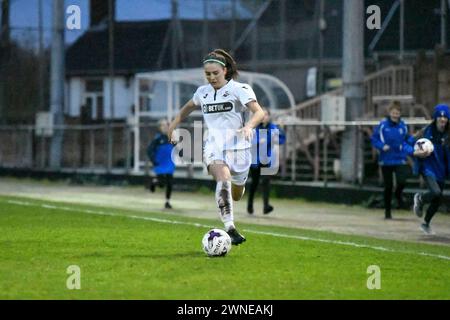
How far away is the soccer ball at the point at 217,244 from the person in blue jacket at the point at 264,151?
8.87 m

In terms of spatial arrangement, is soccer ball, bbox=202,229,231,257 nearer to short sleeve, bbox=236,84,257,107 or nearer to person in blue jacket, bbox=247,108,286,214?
short sleeve, bbox=236,84,257,107

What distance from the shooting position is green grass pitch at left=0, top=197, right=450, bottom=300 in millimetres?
9953

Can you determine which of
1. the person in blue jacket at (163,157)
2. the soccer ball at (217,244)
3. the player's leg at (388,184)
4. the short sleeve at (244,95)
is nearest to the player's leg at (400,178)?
the player's leg at (388,184)

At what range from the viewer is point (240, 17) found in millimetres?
34656

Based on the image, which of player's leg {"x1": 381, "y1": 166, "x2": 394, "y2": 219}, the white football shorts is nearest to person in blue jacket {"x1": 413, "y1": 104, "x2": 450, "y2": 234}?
player's leg {"x1": 381, "y1": 166, "x2": 394, "y2": 219}

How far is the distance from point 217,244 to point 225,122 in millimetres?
1584

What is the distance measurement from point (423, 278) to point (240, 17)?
24.2 metres

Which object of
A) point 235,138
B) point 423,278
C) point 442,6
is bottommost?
point 423,278

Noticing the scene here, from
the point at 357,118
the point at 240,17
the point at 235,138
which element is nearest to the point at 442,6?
the point at 357,118

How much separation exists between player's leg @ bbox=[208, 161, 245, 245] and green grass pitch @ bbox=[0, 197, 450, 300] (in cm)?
25

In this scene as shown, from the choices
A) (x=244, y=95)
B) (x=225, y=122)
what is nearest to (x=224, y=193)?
(x=225, y=122)

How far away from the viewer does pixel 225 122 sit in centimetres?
1315

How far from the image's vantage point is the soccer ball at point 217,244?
1233 centimetres

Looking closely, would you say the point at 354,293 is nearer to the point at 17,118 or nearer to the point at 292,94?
the point at 292,94
